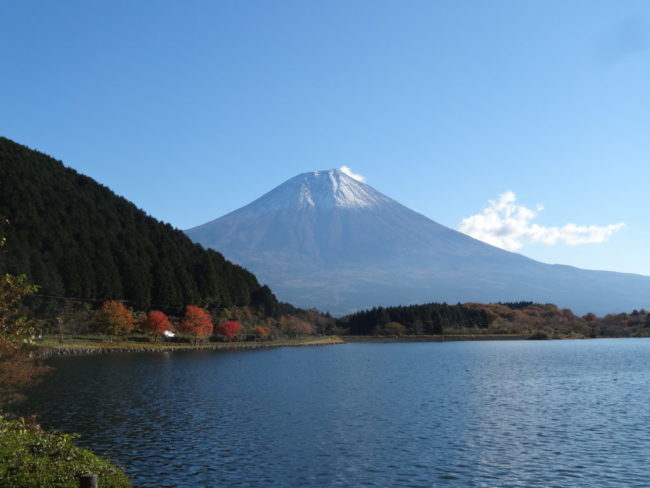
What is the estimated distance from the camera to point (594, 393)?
1657 inches

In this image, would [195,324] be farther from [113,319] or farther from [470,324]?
[470,324]

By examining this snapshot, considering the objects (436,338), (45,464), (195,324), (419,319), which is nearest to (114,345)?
(195,324)

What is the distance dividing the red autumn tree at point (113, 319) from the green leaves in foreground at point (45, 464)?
7744 cm

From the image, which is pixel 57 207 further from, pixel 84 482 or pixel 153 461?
pixel 84 482

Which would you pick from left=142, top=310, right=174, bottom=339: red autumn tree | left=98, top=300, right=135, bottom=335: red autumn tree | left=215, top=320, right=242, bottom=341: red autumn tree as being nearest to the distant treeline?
left=215, top=320, right=242, bottom=341: red autumn tree

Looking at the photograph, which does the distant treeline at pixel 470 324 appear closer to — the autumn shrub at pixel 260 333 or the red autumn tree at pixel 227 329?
the autumn shrub at pixel 260 333

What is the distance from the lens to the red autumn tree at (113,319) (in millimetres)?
93250

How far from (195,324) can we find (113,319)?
18072 mm

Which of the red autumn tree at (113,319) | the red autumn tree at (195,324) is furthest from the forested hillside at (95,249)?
the red autumn tree at (195,324)

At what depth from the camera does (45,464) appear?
15.6 meters

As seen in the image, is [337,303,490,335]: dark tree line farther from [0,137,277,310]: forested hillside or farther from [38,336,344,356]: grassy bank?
[38,336,344,356]: grassy bank

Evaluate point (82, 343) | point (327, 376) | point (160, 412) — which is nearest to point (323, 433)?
point (160, 412)

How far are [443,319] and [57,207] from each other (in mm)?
105309

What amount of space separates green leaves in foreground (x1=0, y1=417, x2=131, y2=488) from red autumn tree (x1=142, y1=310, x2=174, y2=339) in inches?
3298
